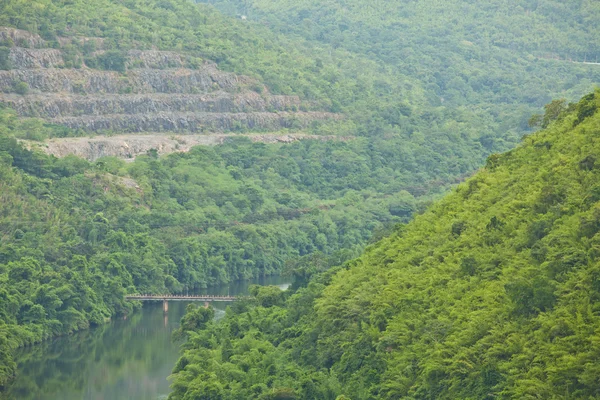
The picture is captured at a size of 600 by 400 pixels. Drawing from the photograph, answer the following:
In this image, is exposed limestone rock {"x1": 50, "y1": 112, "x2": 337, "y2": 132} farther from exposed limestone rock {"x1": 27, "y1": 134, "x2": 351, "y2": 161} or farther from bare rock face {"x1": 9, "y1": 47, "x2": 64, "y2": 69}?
bare rock face {"x1": 9, "y1": 47, "x2": 64, "y2": 69}

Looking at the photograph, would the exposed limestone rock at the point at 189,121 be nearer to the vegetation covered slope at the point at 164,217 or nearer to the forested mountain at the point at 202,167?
the forested mountain at the point at 202,167

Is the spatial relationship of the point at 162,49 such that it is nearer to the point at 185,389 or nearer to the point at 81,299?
the point at 81,299

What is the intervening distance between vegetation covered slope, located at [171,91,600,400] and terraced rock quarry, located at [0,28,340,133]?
55.2 metres

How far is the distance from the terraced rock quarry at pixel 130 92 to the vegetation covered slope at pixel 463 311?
181ft

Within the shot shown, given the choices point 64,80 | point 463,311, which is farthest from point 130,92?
point 463,311

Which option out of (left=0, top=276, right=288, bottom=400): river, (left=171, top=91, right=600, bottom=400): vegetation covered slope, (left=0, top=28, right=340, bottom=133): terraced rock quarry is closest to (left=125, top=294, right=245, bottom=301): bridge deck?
(left=0, top=276, right=288, bottom=400): river

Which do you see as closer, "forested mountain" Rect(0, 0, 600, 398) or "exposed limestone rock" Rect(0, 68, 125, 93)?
"forested mountain" Rect(0, 0, 600, 398)

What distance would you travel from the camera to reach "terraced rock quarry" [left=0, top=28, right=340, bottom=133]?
126500 millimetres

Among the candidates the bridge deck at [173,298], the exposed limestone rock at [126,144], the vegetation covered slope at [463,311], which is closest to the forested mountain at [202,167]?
the vegetation covered slope at [463,311]

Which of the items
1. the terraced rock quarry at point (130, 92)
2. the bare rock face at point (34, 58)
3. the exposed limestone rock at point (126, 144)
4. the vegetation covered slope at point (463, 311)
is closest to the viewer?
the vegetation covered slope at point (463, 311)

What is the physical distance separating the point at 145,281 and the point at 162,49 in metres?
45.0

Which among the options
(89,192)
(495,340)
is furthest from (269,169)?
(495,340)

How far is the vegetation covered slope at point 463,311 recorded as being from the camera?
49.6 meters

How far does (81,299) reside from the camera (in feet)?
303
